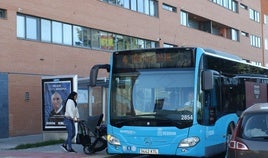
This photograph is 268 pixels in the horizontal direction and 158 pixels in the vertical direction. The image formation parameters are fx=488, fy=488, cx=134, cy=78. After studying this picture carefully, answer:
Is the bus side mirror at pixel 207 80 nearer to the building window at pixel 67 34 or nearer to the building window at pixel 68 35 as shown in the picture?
the building window at pixel 68 35

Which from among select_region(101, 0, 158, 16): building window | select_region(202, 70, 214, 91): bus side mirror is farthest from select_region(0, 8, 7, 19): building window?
select_region(202, 70, 214, 91): bus side mirror

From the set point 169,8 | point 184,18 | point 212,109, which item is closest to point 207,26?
point 184,18

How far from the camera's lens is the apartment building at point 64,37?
23719 millimetres

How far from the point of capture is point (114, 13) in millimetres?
32281

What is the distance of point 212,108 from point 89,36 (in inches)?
732

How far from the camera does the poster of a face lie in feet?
63.3

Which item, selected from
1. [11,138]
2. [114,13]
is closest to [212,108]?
[11,138]

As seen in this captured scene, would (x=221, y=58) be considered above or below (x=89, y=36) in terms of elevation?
below

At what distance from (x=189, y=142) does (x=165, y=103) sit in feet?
3.57

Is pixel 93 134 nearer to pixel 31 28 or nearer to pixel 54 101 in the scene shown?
pixel 54 101

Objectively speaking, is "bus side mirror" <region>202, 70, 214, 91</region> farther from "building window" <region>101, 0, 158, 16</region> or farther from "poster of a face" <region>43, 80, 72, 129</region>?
"building window" <region>101, 0, 158, 16</region>

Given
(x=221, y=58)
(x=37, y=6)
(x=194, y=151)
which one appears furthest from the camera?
(x=37, y=6)

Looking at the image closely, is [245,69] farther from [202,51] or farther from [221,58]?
[202,51]

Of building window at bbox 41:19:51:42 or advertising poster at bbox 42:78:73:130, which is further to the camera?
building window at bbox 41:19:51:42
